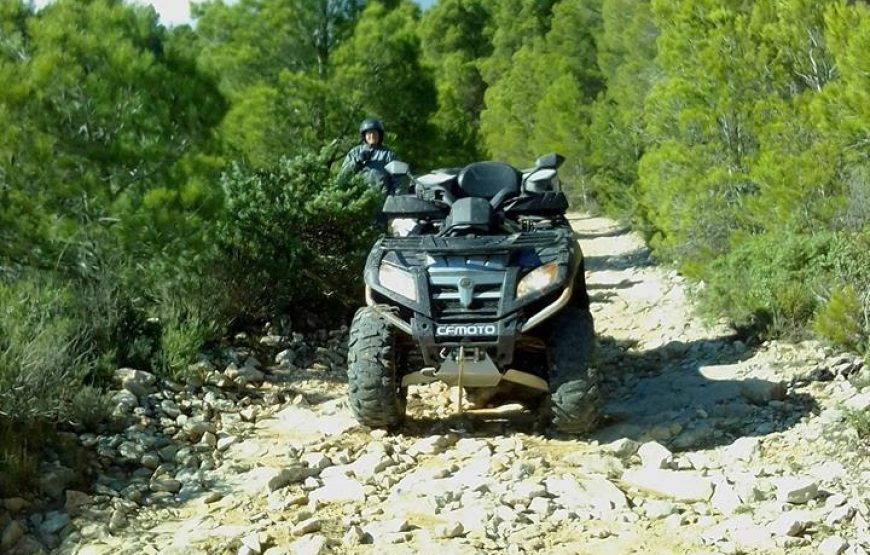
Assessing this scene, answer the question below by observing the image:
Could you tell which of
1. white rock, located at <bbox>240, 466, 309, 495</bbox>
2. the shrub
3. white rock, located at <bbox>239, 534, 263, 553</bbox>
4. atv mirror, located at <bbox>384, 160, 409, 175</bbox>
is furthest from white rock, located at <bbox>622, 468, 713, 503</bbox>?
the shrub

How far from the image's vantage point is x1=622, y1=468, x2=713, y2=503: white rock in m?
4.93

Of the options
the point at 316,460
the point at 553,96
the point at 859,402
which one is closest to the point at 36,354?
the point at 316,460

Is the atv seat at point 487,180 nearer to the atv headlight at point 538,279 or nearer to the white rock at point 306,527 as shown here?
the atv headlight at point 538,279

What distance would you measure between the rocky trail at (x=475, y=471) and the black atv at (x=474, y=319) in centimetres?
35

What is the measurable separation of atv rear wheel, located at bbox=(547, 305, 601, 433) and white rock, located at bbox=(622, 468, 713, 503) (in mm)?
601

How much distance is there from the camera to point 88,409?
588 cm

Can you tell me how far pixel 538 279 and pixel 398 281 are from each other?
0.81 metres

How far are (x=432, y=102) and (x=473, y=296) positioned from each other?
10.9 meters

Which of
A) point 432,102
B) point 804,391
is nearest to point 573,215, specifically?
point 432,102

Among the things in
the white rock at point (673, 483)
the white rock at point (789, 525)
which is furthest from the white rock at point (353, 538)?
the white rock at point (789, 525)

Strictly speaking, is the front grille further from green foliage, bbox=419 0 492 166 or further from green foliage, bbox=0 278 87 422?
green foliage, bbox=419 0 492 166

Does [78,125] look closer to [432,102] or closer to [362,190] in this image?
[362,190]

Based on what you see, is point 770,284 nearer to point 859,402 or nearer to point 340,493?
point 859,402

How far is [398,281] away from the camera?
591cm
